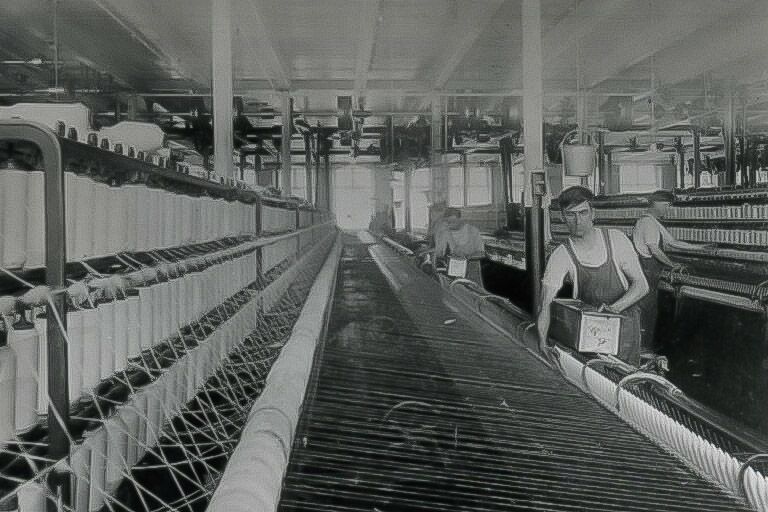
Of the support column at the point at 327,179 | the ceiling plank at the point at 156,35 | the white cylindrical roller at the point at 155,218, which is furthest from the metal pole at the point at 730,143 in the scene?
the white cylindrical roller at the point at 155,218

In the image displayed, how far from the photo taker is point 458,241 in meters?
6.31

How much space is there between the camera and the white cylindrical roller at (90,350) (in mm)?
1457

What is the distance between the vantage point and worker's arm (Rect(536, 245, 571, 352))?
108 inches

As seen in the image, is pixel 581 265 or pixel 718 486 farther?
pixel 581 265

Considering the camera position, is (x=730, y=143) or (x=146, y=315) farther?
(x=730, y=143)

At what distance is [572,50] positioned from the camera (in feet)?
30.2

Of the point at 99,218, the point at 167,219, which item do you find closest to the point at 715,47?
the point at 167,219

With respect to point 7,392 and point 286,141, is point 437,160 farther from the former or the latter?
point 7,392

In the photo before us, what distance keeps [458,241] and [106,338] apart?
16.1 feet

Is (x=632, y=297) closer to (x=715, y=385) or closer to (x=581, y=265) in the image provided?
(x=581, y=265)

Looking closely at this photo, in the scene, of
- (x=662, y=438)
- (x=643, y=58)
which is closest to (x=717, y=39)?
(x=643, y=58)

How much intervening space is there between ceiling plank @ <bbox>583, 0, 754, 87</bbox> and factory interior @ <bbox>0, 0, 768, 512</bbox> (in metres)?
0.05

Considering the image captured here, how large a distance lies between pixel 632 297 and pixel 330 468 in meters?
2.33

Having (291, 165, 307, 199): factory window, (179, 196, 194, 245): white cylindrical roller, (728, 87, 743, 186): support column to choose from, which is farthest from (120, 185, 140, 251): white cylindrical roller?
(291, 165, 307, 199): factory window
